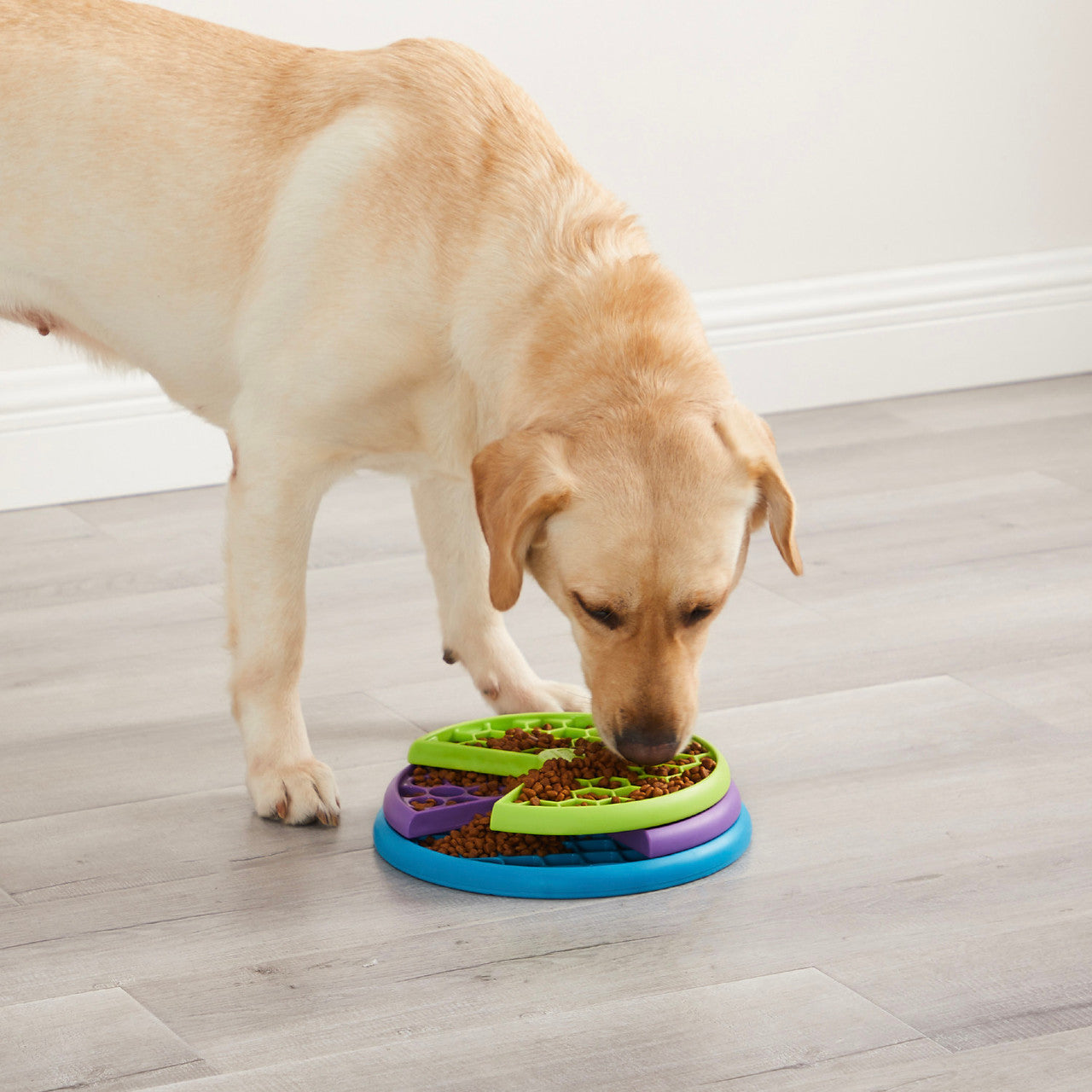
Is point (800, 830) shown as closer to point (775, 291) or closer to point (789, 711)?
point (789, 711)

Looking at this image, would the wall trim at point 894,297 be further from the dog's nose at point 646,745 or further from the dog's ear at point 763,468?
the dog's nose at point 646,745

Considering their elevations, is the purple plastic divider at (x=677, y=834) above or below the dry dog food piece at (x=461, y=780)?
above

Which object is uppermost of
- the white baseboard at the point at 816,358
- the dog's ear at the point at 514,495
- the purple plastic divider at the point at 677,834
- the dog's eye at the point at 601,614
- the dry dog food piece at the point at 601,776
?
the dog's ear at the point at 514,495

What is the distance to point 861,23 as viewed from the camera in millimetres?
4426

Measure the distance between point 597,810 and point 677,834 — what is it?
11 cm

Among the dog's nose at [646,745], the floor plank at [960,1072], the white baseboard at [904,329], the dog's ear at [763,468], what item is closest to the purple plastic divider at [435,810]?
the dog's nose at [646,745]

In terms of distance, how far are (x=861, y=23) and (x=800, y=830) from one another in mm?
3085

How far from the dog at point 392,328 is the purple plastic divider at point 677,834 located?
119 mm

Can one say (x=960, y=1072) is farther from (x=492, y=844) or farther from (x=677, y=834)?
(x=492, y=844)

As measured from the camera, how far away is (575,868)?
6.20 ft

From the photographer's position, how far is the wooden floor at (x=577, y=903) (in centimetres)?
156

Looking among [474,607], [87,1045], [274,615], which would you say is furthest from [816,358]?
[87,1045]

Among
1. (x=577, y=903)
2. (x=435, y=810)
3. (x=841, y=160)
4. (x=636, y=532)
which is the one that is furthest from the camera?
(x=841, y=160)

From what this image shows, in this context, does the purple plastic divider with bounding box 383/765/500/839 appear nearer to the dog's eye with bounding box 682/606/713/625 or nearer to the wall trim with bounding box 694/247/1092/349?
the dog's eye with bounding box 682/606/713/625
